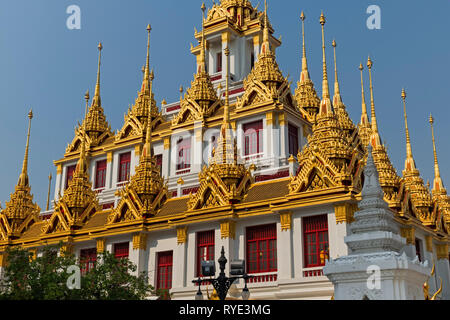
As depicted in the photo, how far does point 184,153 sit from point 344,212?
56.3 feet

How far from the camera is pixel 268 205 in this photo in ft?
86.4

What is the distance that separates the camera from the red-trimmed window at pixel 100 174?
4358cm

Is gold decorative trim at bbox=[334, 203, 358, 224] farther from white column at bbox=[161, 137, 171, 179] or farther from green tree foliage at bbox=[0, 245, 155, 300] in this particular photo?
white column at bbox=[161, 137, 171, 179]

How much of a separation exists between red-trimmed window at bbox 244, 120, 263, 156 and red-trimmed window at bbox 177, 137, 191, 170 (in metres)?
4.50

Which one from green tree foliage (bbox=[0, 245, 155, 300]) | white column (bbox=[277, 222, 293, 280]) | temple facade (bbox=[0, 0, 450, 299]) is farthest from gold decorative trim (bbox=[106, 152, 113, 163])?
green tree foliage (bbox=[0, 245, 155, 300])

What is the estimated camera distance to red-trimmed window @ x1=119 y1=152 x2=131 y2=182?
41947 millimetres

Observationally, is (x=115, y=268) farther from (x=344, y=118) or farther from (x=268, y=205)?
(x=344, y=118)

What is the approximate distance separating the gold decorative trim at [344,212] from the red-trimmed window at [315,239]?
2.61 feet

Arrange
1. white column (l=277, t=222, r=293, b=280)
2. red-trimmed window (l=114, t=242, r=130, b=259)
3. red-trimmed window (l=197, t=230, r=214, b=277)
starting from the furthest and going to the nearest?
red-trimmed window (l=114, t=242, r=130, b=259) → red-trimmed window (l=197, t=230, r=214, b=277) → white column (l=277, t=222, r=293, b=280)

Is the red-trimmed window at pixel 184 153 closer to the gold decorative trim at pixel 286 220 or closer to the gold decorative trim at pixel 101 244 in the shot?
the gold decorative trim at pixel 101 244

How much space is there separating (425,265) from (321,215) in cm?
1111

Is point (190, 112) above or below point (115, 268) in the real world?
above
